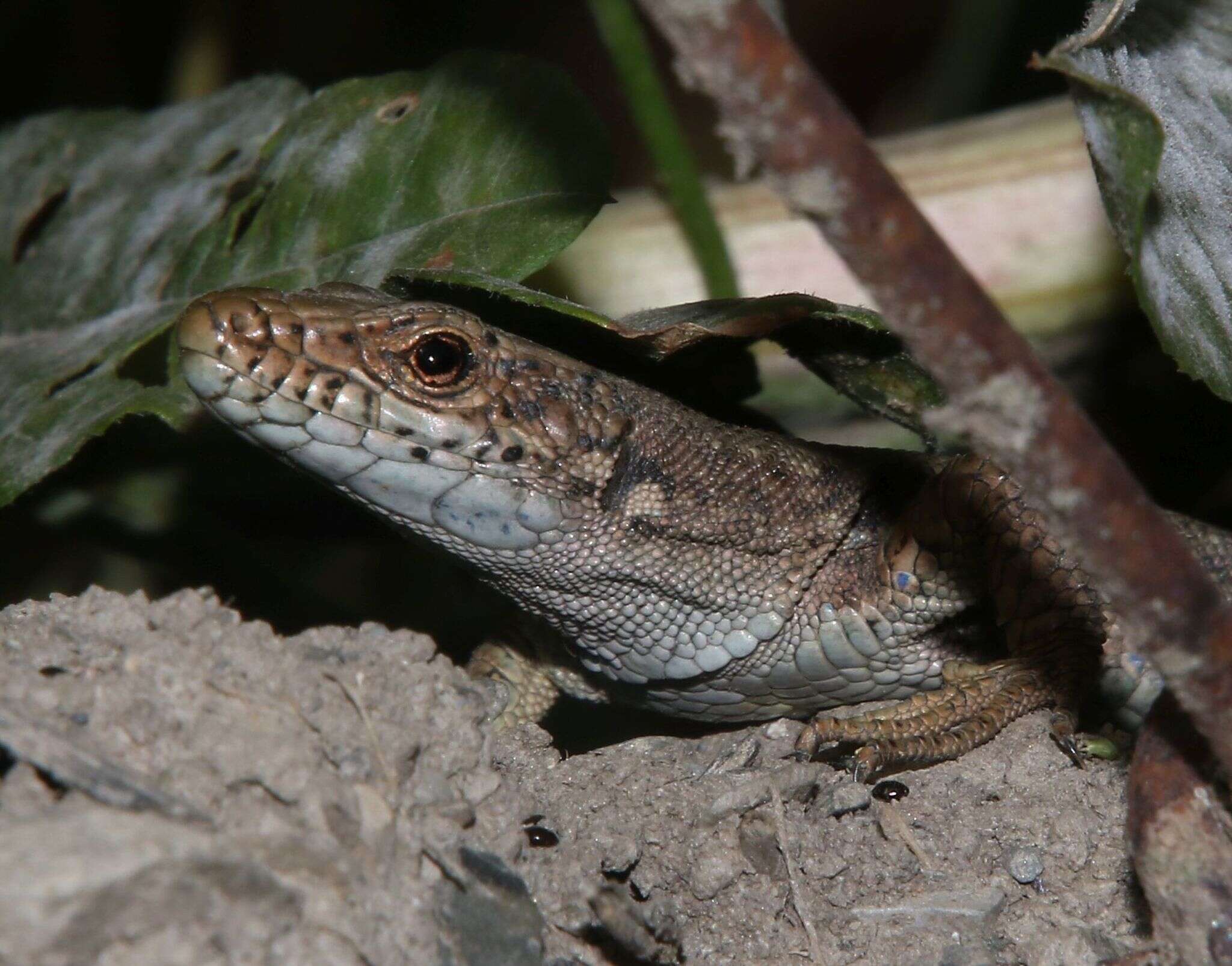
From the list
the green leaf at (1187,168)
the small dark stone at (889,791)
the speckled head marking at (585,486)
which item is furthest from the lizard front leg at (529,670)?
the green leaf at (1187,168)

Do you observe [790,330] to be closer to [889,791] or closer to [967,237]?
[889,791]

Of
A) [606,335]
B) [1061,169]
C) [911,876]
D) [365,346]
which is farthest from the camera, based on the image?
[1061,169]

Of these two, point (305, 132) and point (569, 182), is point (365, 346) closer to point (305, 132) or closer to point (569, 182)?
point (569, 182)

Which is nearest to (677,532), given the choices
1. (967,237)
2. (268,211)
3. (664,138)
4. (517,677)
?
(517,677)

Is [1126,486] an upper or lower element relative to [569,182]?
upper

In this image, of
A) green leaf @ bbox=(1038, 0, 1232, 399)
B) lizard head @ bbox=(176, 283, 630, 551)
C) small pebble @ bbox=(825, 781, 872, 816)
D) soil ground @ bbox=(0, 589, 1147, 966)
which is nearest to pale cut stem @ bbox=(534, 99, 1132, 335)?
lizard head @ bbox=(176, 283, 630, 551)

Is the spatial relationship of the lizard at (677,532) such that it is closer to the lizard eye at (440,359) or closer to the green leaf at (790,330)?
the lizard eye at (440,359)

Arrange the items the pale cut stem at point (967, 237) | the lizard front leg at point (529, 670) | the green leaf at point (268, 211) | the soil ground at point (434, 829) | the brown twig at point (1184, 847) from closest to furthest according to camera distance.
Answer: the soil ground at point (434, 829), the brown twig at point (1184, 847), the green leaf at point (268, 211), the lizard front leg at point (529, 670), the pale cut stem at point (967, 237)

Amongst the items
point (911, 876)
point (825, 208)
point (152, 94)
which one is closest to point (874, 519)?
point (911, 876)

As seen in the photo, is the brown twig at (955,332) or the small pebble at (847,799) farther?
the small pebble at (847,799)
